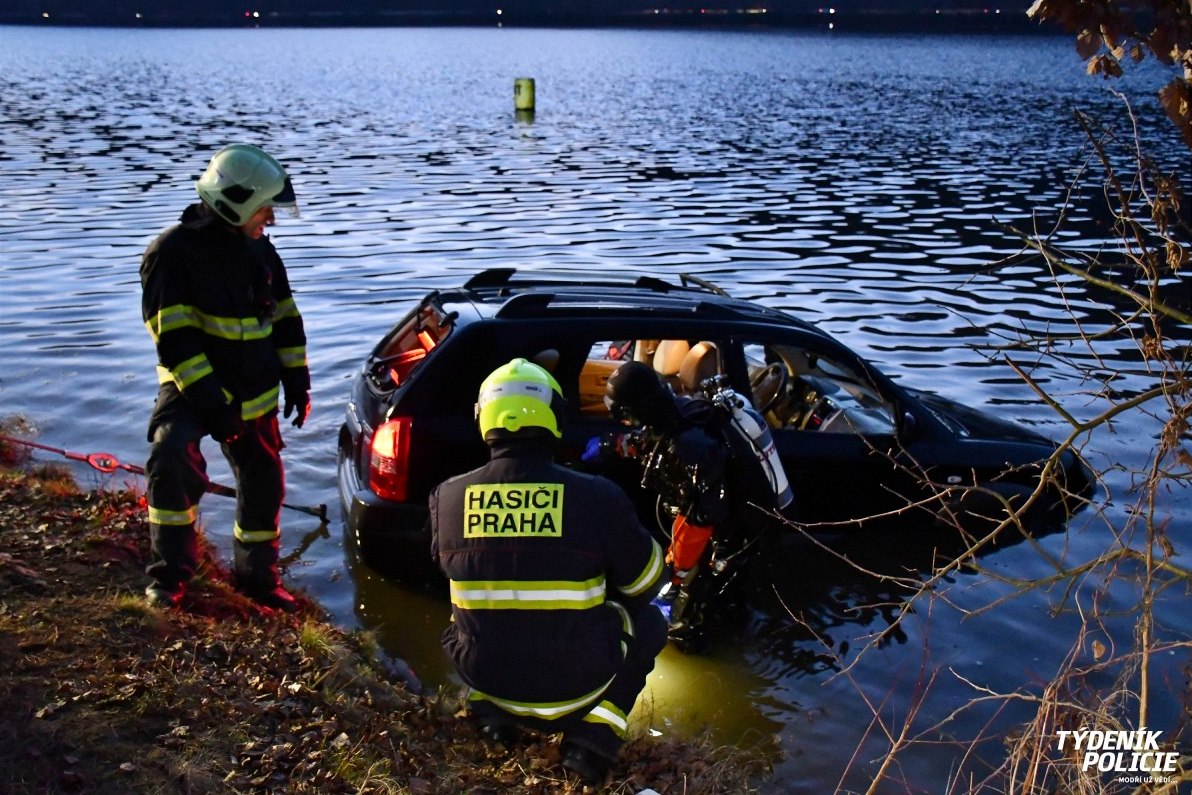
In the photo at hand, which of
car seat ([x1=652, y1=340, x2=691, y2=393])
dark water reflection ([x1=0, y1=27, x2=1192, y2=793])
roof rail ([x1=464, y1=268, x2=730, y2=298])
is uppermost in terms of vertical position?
roof rail ([x1=464, y1=268, x2=730, y2=298])

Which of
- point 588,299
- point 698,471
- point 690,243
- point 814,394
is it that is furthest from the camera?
point 690,243

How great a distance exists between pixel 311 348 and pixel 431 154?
17.6 metres

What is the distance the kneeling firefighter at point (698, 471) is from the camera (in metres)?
5.83

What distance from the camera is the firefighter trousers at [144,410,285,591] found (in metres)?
5.55

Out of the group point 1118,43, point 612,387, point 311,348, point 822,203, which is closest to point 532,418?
point 612,387

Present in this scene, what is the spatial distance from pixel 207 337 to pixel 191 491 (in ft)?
2.37

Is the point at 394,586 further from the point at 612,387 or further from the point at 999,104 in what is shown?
the point at 999,104

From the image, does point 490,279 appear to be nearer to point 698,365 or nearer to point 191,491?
point 698,365

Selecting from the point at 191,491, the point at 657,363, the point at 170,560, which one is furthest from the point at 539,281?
the point at 170,560

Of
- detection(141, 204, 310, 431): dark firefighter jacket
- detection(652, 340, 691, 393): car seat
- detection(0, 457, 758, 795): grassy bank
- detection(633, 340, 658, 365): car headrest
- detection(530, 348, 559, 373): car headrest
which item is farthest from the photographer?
detection(633, 340, 658, 365): car headrest

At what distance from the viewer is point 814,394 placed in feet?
24.6

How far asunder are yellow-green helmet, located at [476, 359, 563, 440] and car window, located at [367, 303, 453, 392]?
86.4 inches

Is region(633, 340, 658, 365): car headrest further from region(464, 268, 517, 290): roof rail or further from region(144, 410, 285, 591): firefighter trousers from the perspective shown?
region(144, 410, 285, 591): firefighter trousers

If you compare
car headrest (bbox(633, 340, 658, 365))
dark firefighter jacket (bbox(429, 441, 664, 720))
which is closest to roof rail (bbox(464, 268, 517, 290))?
car headrest (bbox(633, 340, 658, 365))
